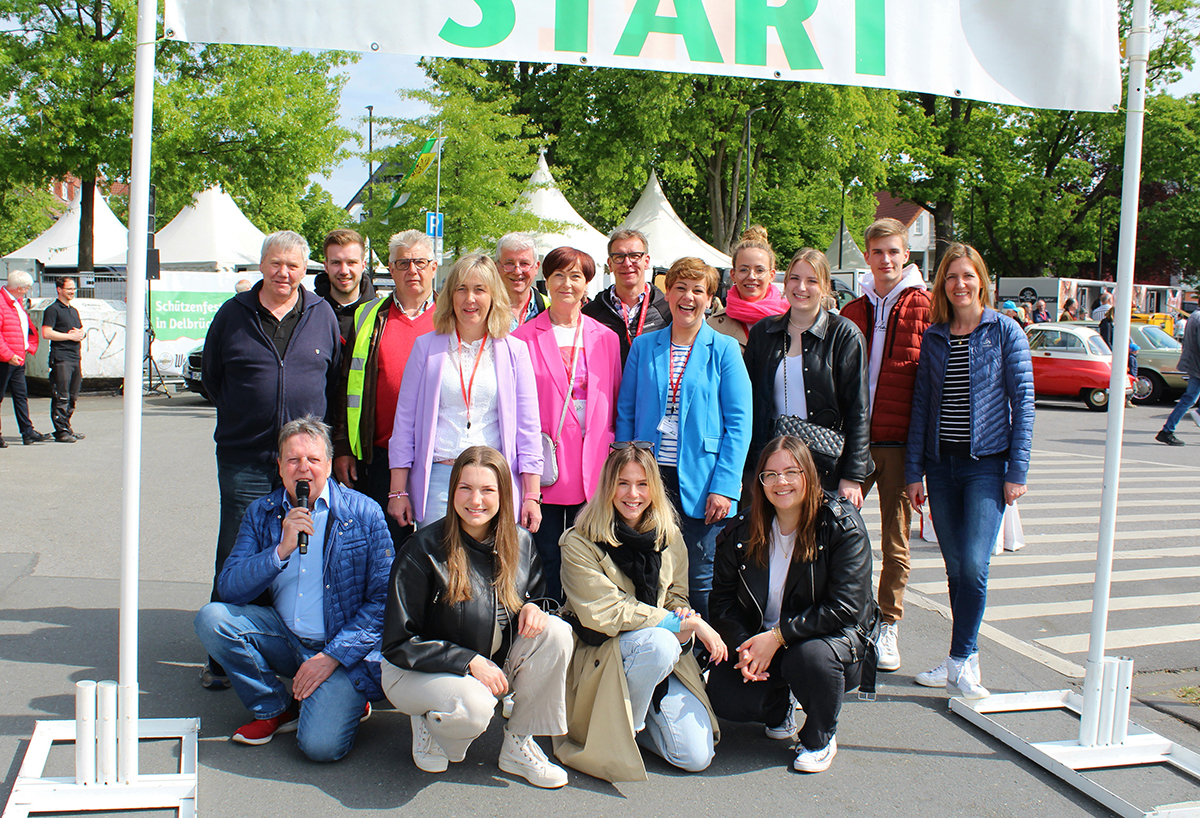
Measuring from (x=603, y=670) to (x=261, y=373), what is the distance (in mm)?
2111

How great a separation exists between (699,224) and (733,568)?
37716 mm

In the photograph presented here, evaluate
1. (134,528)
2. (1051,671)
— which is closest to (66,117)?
(134,528)

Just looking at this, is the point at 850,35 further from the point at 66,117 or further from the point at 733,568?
the point at 66,117

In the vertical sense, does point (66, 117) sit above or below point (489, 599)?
above

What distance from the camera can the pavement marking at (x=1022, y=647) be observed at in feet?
16.2

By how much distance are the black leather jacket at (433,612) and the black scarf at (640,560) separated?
0.43 m

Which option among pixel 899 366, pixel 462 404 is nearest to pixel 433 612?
pixel 462 404

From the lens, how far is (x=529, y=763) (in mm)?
3617

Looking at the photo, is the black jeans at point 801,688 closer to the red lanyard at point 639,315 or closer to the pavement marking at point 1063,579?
the red lanyard at point 639,315

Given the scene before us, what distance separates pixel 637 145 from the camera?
31906mm

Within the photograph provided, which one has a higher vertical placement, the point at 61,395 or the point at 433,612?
the point at 61,395

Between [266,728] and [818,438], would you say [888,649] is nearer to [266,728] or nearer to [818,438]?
[818,438]

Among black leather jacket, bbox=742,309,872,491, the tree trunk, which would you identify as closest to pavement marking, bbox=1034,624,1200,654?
black leather jacket, bbox=742,309,872,491

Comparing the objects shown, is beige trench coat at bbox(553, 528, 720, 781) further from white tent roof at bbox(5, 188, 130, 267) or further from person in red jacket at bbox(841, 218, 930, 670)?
white tent roof at bbox(5, 188, 130, 267)
